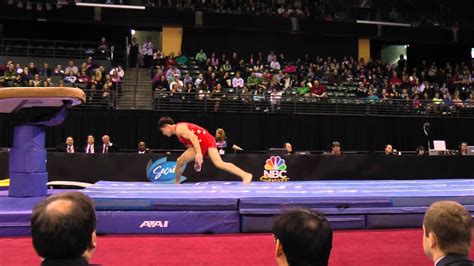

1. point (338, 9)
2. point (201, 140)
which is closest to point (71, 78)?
point (201, 140)

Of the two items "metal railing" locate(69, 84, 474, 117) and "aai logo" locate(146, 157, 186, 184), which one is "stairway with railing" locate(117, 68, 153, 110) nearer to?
"metal railing" locate(69, 84, 474, 117)

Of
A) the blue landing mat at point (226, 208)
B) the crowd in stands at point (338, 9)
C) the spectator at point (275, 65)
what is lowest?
the blue landing mat at point (226, 208)

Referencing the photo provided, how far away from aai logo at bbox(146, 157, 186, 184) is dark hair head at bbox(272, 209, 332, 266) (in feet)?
29.4

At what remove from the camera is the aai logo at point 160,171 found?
1059 centimetres

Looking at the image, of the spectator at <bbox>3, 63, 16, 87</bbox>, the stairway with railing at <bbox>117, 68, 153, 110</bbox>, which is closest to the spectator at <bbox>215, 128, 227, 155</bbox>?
the stairway with railing at <bbox>117, 68, 153, 110</bbox>

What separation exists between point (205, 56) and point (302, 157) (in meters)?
10.4

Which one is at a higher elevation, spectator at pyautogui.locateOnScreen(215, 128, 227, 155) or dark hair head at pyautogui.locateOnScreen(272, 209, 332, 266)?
dark hair head at pyautogui.locateOnScreen(272, 209, 332, 266)

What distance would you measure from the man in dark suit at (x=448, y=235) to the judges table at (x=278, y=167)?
8789 mm

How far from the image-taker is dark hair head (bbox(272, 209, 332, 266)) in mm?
1738

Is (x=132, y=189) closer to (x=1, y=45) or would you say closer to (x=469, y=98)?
(x=1, y=45)

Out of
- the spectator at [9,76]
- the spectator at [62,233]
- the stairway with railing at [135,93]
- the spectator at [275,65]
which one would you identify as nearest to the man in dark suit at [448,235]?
the spectator at [62,233]

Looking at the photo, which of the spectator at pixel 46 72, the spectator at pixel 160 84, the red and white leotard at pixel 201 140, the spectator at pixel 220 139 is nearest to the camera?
the red and white leotard at pixel 201 140

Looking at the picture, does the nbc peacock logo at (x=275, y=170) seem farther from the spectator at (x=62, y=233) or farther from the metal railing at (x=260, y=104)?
the spectator at (x=62, y=233)

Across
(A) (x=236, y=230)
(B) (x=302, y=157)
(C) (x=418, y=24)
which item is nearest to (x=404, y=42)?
(C) (x=418, y=24)
